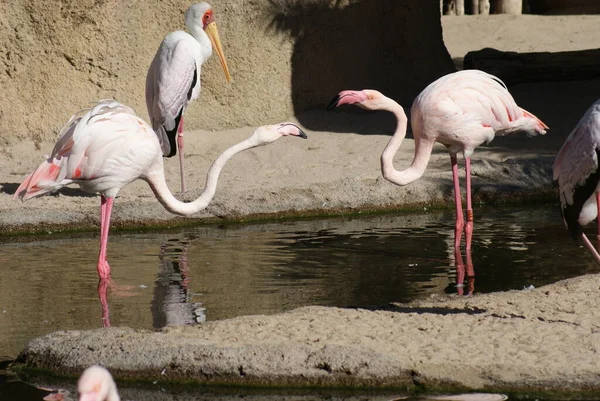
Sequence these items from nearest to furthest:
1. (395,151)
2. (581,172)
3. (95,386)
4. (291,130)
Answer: (95,386)
(581,172)
(291,130)
(395,151)

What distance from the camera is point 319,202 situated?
849 centimetres

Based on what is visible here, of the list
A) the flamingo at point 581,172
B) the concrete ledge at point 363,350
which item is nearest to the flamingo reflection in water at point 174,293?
the concrete ledge at point 363,350

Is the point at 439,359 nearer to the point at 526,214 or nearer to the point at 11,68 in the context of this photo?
the point at 526,214

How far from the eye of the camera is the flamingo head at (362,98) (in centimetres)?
652

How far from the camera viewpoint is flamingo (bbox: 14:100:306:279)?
6.55 meters

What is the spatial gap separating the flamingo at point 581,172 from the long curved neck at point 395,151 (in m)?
1.22

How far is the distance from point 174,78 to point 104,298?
3.20 m

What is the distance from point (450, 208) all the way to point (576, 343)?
413 centimetres

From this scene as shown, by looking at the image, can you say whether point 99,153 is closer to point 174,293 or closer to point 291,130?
point 174,293

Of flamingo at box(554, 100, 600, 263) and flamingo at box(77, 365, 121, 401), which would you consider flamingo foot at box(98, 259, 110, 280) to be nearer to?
flamingo at box(554, 100, 600, 263)

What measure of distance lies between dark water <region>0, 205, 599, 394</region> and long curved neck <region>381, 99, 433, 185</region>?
19.2 inches

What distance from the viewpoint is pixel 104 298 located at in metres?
6.09

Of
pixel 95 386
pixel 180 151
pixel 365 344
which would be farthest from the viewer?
pixel 180 151

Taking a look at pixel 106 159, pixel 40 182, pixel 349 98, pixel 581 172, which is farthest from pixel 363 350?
pixel 40 182
